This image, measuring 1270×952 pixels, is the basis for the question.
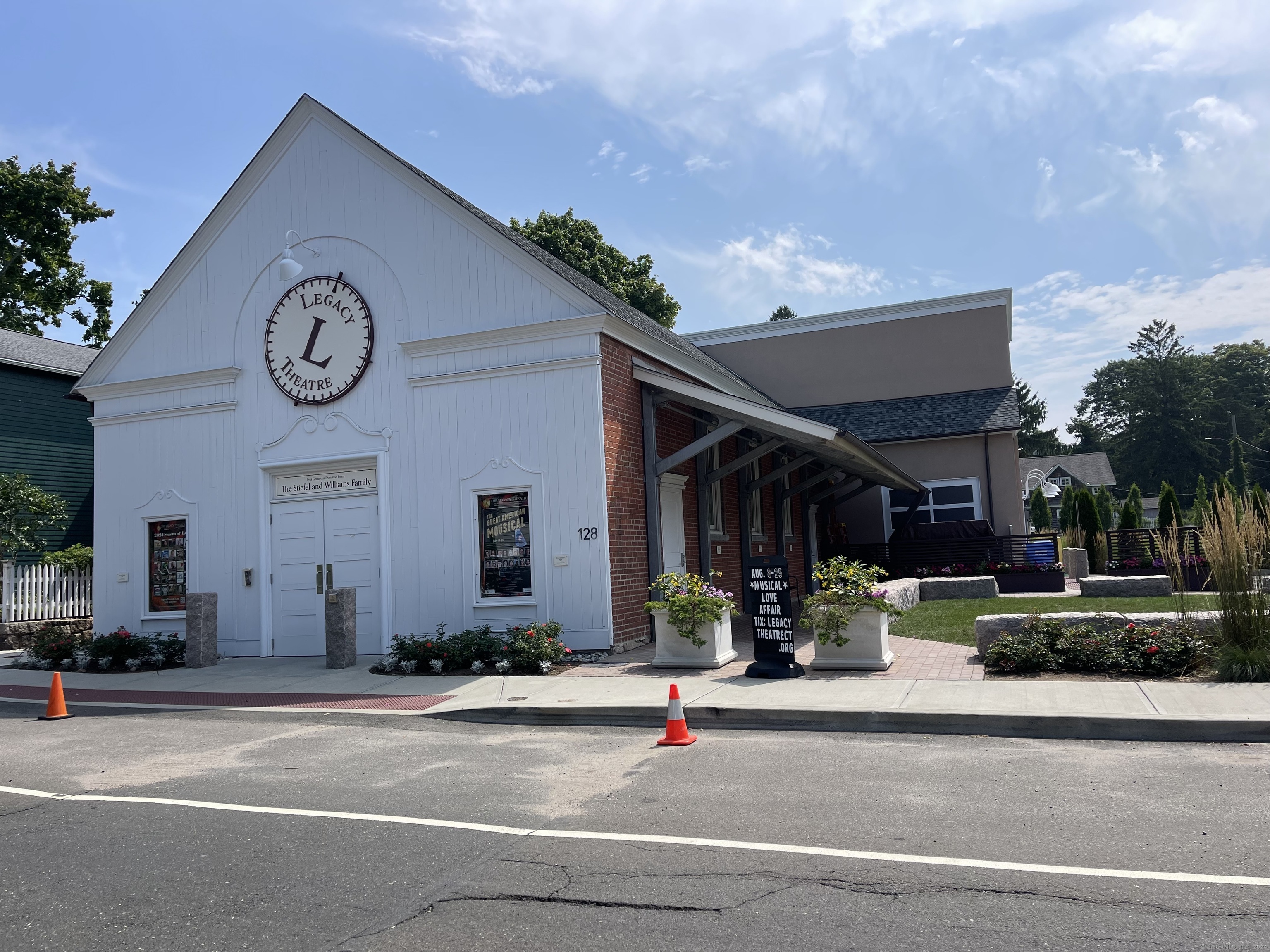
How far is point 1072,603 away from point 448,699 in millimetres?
11499

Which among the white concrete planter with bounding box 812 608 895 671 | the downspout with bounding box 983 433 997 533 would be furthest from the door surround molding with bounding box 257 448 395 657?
the downspout with bounding box 983 433 997 533

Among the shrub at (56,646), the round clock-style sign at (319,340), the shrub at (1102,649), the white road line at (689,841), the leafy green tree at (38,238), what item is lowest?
the white road line at (689,841)

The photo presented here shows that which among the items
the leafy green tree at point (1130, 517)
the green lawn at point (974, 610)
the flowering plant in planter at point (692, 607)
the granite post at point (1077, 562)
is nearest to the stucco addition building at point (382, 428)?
the flowering plant in planter at point (692, 607)

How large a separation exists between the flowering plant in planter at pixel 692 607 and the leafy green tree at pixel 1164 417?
262 feet

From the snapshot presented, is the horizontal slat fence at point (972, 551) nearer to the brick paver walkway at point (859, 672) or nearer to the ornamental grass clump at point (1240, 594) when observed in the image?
A: the brick paver walkway at point (859, 672)

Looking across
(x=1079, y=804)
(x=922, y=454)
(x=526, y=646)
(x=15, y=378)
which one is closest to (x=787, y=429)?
(x=526, y=646)

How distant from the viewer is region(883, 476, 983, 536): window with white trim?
85.6 feet

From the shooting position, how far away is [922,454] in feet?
86.9

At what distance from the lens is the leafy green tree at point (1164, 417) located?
266ft

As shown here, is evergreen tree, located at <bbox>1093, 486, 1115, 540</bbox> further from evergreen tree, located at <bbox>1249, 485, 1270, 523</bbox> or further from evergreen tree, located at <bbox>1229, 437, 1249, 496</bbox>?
evergreen tree, located at <bbox>1249, 485, 1270, 523</bbox>

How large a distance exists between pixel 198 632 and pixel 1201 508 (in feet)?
60.3

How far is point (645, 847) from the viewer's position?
5.23 m

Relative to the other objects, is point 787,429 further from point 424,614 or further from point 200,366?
point 200,366

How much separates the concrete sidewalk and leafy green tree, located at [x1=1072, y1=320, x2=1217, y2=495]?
81049mm
